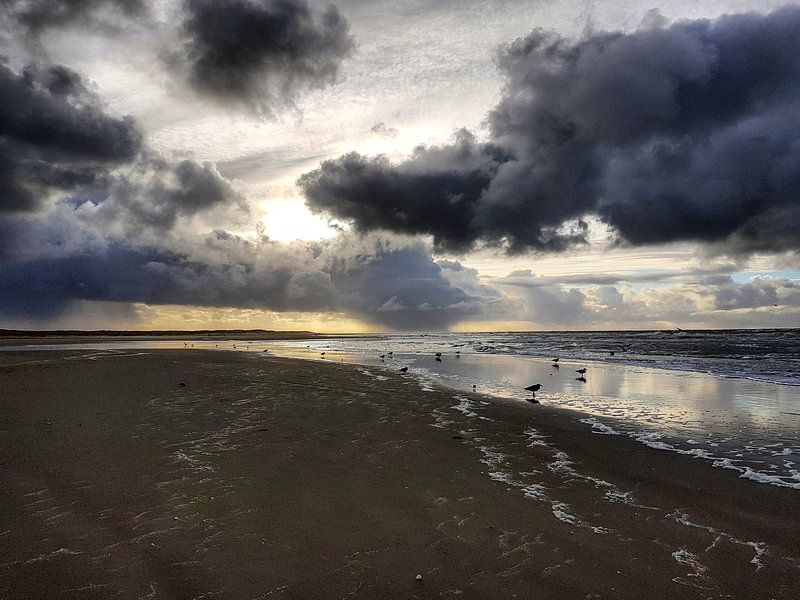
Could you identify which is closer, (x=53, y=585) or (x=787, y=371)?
Result: (x=53, y=585)

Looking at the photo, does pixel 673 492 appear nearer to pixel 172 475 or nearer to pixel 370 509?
pixel 370 509

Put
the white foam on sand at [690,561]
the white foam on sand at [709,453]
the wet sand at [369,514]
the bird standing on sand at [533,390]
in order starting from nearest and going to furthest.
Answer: the wet sand at [369,514]
the white foam on sand at [690,561]
the white foam on sand at [709,453]
the bird standing on sand at [533,390]

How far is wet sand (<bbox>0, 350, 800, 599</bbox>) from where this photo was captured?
5023 millimetres

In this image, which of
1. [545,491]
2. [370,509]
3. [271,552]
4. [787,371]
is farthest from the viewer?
[787,371]

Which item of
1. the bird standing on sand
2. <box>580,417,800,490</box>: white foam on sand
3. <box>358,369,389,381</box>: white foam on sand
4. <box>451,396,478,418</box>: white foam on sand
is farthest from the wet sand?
<box>358,369,389,381</box>: white foam on sand

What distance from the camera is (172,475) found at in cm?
829

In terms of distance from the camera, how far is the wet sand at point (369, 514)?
5.02 metres

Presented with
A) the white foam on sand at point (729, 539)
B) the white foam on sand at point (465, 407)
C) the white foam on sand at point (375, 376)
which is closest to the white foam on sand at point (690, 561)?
the white foam on sand at point (729, 539)

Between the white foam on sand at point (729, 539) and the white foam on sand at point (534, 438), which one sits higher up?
the white foam on sand at point (729, 539)

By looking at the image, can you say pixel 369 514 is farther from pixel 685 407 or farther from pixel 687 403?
pixel 687 403

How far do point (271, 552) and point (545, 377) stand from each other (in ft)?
78.0

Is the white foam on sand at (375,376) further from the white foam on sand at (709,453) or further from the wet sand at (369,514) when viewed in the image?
the white foam on sand at (709,453)

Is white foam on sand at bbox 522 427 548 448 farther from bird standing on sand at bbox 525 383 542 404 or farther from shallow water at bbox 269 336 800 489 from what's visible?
bird standing on sand at bbox 525 383 542 404

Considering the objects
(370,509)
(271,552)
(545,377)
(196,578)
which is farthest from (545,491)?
(545,377)
